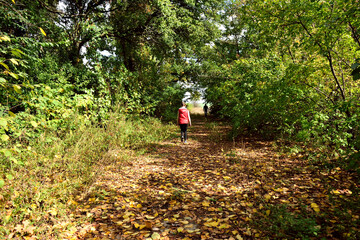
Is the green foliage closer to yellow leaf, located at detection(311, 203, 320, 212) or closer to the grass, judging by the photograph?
yellow leaf, located at detection(311, 203, 320, 212)

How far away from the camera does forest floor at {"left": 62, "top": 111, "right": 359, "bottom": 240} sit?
2.73 metres

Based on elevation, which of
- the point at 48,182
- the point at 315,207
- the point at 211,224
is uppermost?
the point at 48,182

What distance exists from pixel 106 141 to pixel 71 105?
68.3 inches

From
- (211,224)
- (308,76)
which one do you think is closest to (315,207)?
(211,224)

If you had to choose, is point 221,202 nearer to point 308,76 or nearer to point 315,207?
point 315,207

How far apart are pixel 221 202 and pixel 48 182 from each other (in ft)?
10.5

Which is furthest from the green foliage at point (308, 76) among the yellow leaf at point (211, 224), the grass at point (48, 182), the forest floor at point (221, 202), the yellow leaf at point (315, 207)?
the grass at point (48, 182)

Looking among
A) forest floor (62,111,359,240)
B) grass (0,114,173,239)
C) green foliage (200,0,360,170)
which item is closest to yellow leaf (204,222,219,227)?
forest floor (62,111,359,240)

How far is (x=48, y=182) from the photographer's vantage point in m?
3.49

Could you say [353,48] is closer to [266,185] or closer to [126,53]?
[266,185]

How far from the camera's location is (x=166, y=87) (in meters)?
14.2

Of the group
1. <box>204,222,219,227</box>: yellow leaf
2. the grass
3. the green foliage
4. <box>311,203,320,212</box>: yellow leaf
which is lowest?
<box>204,222,219,227</box>: yellow leaf

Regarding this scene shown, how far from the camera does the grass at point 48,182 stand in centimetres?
267

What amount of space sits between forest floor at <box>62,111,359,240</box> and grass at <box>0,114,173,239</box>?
0.25 metres
